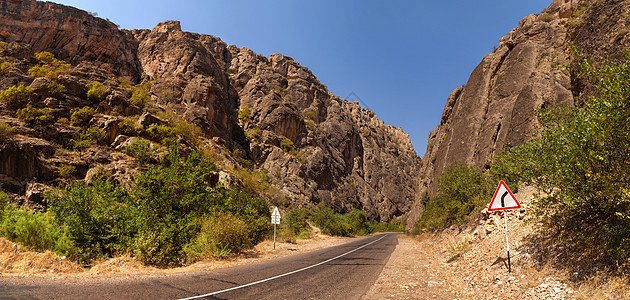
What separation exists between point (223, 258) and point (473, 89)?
48080 mm

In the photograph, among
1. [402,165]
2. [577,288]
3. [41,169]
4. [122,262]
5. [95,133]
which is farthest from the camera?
[402,165]

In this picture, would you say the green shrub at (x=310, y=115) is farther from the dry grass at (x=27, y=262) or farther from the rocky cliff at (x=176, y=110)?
the dry grass at (x=27, y=262)

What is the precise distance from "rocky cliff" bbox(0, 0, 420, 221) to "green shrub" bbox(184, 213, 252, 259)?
696 inches

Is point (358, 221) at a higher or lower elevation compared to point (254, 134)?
lower

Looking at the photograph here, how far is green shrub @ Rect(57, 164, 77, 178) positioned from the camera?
26.6 metres

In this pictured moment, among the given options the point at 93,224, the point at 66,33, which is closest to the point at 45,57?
the point at 66,33

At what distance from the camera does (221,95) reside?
67.2 metres

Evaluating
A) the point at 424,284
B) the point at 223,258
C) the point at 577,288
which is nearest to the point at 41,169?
the point at 223,258

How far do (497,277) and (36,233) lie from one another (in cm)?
1756

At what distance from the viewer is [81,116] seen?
3391cm

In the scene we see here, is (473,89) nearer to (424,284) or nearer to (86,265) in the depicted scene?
(424,284)

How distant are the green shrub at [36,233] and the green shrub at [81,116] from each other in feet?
90.6

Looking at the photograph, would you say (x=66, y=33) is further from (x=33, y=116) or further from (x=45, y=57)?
(x=33, y=116)

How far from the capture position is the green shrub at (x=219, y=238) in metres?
14.8
